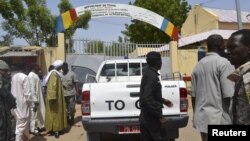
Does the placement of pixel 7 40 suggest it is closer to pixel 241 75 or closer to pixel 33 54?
pixel 33 54

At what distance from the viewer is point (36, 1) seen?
19484mm

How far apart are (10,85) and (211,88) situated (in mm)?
4591

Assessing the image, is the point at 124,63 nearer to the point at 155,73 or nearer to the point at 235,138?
the point at 155,73

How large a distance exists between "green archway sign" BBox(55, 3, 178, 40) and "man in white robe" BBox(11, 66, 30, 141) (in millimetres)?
8447

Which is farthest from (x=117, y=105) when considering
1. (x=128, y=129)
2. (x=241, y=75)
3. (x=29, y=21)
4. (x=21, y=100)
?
(x=29, y=21)

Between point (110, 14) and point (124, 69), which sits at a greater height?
point (110, 14)

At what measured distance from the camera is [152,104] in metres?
5.02

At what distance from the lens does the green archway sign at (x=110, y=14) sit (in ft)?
52.7

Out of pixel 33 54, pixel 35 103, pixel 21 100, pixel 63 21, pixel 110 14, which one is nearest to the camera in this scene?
pixel 21 100

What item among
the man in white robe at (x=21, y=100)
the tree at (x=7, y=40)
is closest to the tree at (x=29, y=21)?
the tree at (x=7, y=40)

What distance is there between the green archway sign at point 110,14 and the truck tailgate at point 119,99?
940 cm

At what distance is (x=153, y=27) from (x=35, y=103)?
2543 cm

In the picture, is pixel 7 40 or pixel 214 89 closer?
pixel 214 89

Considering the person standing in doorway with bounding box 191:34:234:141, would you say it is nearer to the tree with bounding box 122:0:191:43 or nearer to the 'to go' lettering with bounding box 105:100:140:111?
the 'to go' lettering with bounding box 105:100:140:111
